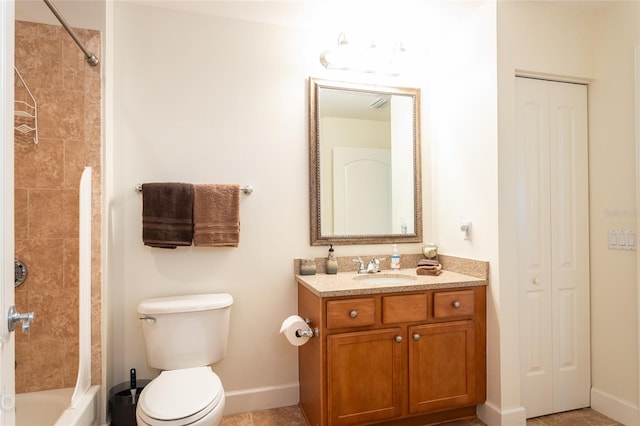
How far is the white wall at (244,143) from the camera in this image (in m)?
2.14

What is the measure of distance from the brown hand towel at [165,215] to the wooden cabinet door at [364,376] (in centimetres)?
103

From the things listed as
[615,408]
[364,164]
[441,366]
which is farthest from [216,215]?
[615,408]

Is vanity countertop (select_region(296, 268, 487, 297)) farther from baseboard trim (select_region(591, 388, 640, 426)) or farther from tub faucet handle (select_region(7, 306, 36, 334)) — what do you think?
tub faucet handle (select_region(7, 306, 36, 334))

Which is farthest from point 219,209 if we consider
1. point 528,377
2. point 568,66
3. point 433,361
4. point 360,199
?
point 568,66

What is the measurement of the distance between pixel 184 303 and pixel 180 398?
51 cm

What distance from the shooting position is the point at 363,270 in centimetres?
244

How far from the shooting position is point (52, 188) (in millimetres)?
2021

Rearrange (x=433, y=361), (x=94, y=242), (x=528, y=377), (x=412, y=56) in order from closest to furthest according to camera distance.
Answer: (x=94, y=242) < (x=433, y=361) < (x=528, y=377) < (x=412, y=56)

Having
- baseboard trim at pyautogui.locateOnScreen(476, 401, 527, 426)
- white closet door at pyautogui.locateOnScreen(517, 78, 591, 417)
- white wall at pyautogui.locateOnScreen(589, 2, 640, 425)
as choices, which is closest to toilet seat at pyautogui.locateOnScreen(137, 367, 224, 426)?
baseboard trim at pyautogui.locateOnScreen(476, 401, 527, 426)

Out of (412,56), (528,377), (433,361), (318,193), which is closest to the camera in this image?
(433,361)

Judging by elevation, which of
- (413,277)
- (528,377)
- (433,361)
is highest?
(413,277)

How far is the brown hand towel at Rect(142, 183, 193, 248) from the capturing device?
6.74 ft

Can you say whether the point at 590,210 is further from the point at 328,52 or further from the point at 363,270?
the point at 328,52

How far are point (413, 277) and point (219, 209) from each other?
126 centimetres
